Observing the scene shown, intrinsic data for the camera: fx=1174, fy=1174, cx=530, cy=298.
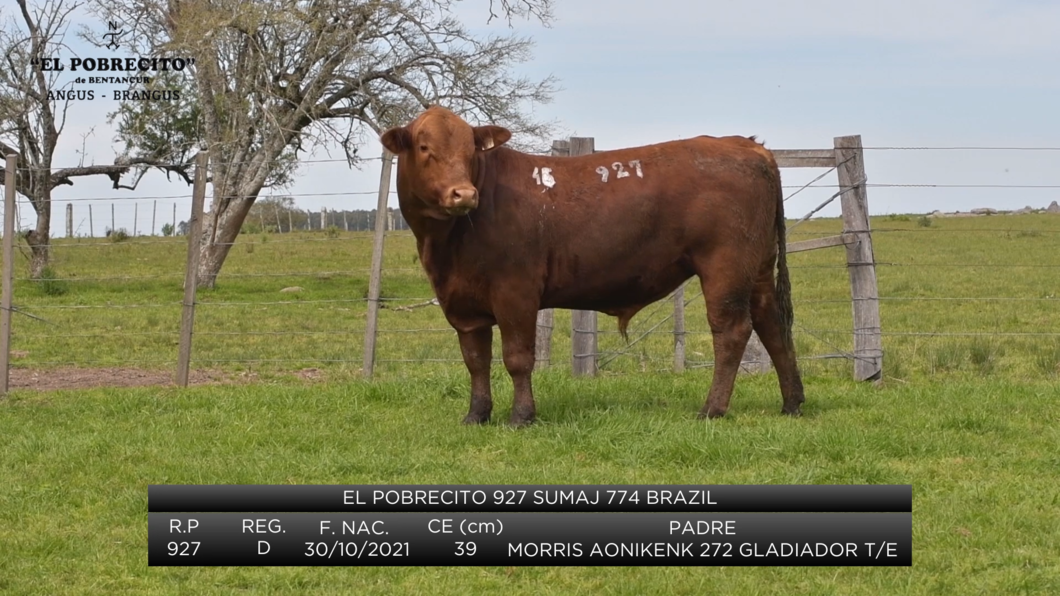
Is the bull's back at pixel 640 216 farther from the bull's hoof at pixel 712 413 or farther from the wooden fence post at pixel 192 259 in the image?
the wooden fence post at pixel 192 259

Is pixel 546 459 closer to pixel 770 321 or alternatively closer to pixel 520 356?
pixel 520 356

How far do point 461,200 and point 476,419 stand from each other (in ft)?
5.59

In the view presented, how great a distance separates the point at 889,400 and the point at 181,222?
1349 inches

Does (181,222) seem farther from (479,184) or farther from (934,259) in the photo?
(479,184)

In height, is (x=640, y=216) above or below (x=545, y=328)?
above

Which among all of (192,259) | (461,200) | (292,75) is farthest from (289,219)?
(461,200)

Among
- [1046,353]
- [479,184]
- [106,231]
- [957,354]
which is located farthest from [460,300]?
[106,231]

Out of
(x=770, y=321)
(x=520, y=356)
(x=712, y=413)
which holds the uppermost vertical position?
(x=770, y=321)

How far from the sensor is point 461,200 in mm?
7109

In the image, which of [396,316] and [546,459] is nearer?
[546,459]

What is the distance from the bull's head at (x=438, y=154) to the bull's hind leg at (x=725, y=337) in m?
1.80

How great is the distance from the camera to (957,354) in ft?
35.9

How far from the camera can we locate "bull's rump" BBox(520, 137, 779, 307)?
7.87 meters

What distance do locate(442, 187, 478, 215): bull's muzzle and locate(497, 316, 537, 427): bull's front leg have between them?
0.90 meters
